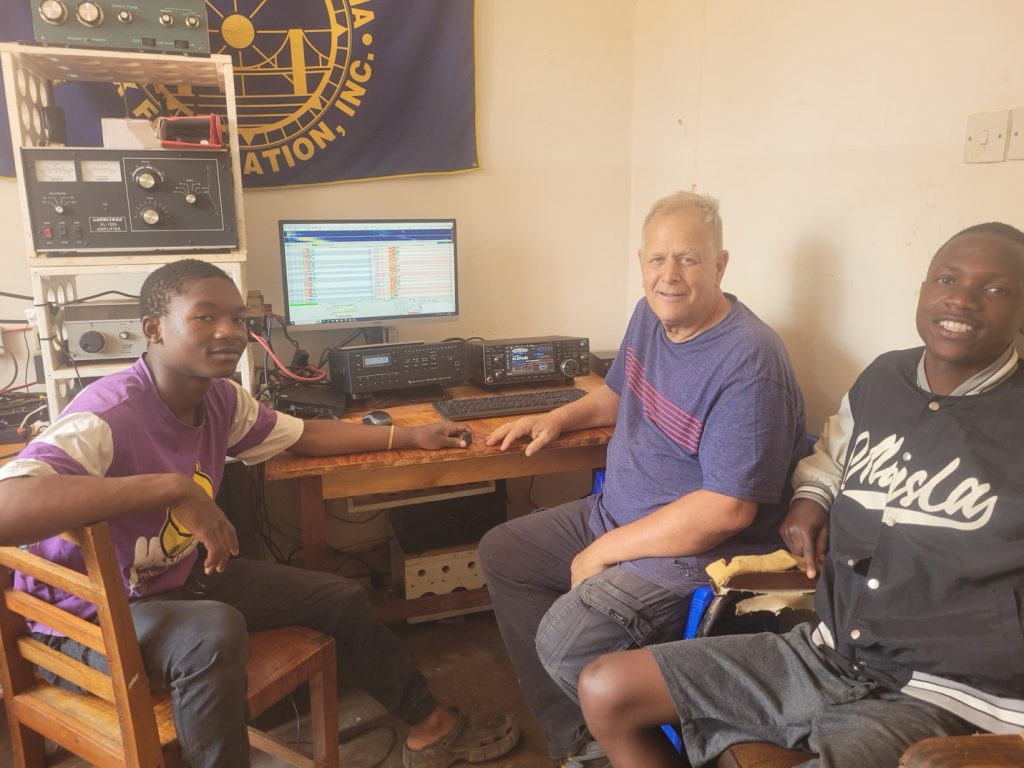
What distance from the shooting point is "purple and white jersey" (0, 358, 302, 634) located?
1193 mm

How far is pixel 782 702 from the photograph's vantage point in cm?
118

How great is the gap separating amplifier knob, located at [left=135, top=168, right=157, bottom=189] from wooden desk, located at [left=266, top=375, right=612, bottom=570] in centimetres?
72

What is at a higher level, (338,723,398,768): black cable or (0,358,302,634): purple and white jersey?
(0,358,302,634): purple and white jersey

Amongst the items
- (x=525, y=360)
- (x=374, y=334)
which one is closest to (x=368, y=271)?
(x=374, y=334)

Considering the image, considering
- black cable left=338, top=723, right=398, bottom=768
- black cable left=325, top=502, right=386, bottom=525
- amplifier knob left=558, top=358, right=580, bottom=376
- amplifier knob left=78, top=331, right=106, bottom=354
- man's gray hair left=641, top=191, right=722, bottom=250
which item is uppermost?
man's gray hair left=641, top=191, right=722, bottom=250

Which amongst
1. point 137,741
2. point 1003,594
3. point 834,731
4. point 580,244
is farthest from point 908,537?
point 580,244

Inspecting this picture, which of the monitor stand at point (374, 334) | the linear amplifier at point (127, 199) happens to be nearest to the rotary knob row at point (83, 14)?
the linear amplifier at point (127, 199)

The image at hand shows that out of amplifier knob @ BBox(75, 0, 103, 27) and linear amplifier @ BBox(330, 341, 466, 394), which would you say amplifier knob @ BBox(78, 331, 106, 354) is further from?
amplifier knob @ BBox(75, 0, 103, 27)

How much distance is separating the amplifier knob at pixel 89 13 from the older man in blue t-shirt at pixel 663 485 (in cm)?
134

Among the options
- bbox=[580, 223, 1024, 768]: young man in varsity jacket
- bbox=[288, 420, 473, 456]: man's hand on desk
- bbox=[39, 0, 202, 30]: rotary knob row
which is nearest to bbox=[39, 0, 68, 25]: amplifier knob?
bbox=[39, 0, 202, 30]: rotary knob row

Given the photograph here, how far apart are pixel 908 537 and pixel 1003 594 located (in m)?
0.15

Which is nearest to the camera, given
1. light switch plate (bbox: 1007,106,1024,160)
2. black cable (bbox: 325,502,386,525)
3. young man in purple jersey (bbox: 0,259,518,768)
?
young man in purple jersey (bbox: 0,259,518,768)

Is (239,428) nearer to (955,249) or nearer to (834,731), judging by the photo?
(834,731)

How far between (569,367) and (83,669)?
1.47 metres
